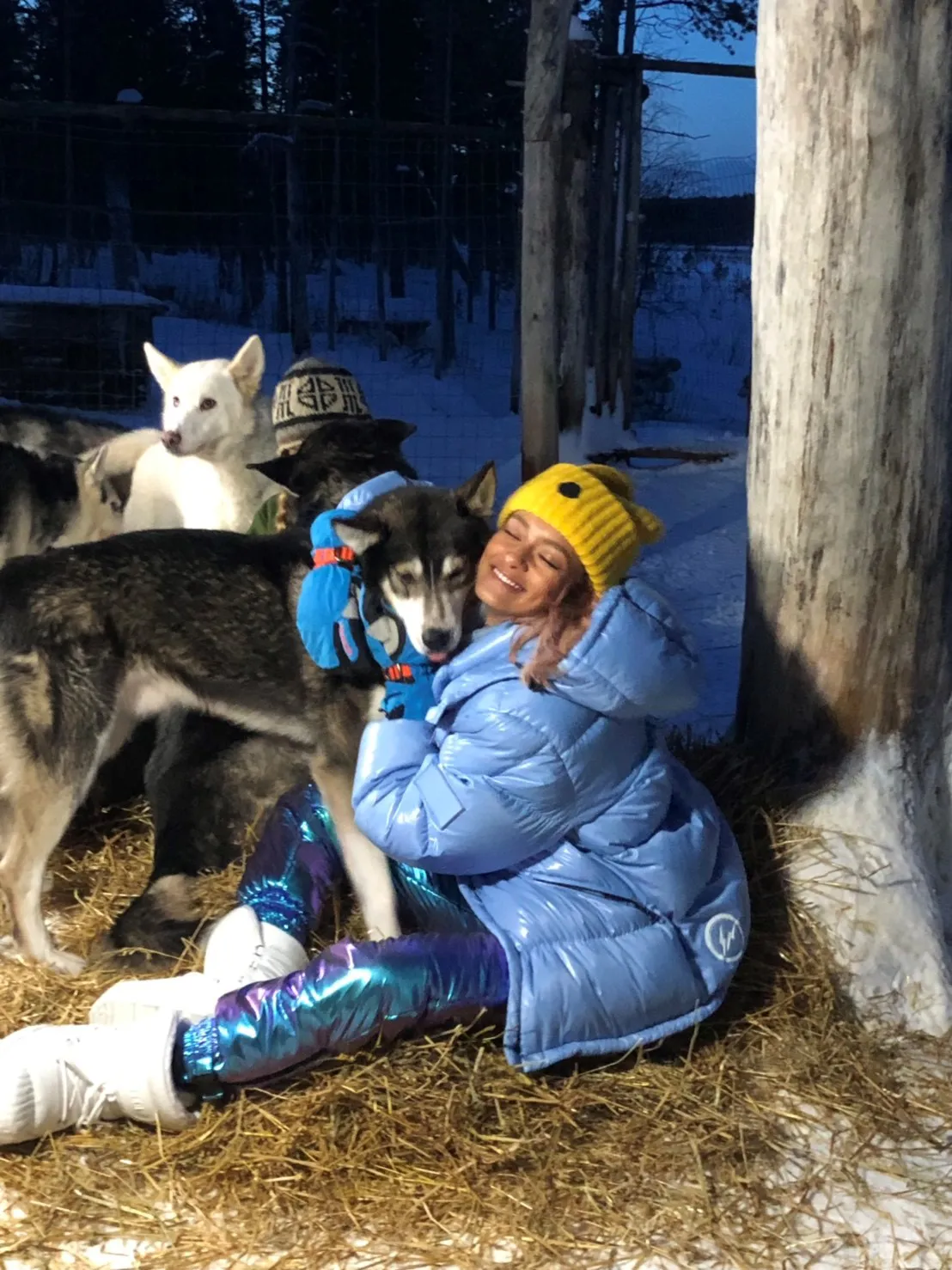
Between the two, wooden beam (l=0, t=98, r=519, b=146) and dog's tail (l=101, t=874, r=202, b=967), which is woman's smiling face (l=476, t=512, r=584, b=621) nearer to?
dog's tail (l=101, t=874, r=202, b=967)

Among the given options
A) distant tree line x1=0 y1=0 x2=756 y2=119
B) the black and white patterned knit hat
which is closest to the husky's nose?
the black and white patterned knit hat

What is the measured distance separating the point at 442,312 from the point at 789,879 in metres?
11.1

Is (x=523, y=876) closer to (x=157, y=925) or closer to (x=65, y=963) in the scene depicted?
(x=157, y=925)

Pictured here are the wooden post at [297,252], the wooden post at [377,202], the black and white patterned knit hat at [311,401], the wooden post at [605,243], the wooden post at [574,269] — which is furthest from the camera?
the wooden post at [297,252]

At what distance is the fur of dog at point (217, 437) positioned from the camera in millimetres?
4242

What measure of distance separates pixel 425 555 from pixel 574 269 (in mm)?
5616

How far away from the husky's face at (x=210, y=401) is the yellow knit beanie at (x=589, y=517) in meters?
2.28

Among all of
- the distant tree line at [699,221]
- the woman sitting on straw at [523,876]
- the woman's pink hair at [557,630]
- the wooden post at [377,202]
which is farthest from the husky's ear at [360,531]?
the distant tree line at [699,221]

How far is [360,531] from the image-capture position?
279 cm

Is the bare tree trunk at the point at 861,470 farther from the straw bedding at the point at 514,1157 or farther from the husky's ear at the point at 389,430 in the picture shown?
the husky's ear at the point at 389,430

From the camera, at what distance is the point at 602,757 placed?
7.32 feet

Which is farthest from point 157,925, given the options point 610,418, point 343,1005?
point 610,418

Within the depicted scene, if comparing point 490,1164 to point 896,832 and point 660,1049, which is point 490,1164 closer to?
point 660,1049

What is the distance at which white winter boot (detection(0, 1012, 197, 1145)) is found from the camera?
6.95ft
